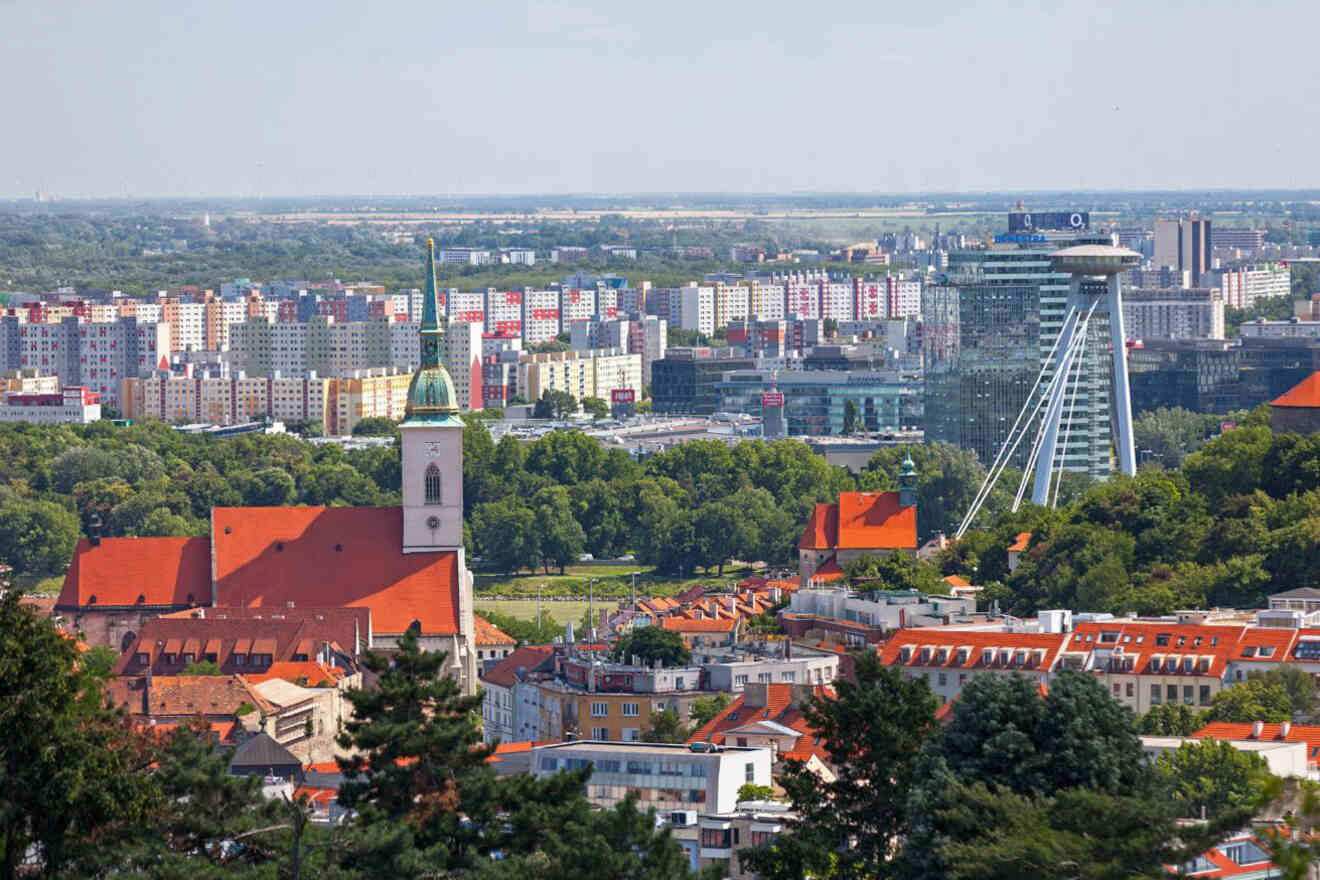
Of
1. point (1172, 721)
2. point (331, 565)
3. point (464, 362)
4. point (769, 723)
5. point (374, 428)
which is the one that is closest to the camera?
point (1172, 721)

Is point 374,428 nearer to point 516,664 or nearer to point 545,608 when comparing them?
point 545,608

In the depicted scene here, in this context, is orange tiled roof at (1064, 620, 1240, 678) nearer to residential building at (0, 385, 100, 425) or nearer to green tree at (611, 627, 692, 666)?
green tree at (611, 627, 692, 666)

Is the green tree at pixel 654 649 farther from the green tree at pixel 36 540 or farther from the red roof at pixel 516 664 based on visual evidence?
the green tree at pixel 36 540

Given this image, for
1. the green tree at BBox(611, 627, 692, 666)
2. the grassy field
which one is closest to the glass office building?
the grassy field

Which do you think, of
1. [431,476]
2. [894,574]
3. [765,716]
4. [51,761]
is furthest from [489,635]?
[51,761]

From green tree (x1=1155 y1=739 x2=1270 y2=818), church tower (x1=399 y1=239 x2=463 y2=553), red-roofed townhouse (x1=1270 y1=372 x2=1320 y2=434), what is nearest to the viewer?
green tree (x1=1155 y1=739 x2=1270 y2=818)

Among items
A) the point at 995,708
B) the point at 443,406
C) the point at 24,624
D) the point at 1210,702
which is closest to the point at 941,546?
the point at 443,406

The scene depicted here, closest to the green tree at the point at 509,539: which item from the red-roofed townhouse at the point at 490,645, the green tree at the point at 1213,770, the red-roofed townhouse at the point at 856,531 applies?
the red-roofed townhouse at the point at 856,531
